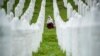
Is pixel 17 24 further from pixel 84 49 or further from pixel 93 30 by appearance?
pixel 93 30

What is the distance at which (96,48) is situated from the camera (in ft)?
21.2

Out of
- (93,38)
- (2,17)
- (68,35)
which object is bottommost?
(68,35)

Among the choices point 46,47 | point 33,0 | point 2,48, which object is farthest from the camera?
point 33,0

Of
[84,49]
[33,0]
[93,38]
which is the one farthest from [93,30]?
[33,0]

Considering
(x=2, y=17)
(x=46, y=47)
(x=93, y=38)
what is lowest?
(x=46, y=47)

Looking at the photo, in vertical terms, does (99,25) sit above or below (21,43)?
above

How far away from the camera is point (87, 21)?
22.8 feet

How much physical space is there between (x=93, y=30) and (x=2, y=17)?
1.42m

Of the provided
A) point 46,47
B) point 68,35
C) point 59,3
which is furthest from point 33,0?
Answer: point 68,35

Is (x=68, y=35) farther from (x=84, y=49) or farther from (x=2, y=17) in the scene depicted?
(x=2, y=17)

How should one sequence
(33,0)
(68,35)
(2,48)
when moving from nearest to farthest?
1. (2,48)
2. (68,35)
3. (33,0)

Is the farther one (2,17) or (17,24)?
(17,24)

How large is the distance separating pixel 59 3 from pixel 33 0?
185 centimetres

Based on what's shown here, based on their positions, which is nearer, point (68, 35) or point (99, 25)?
point (99, 25)
